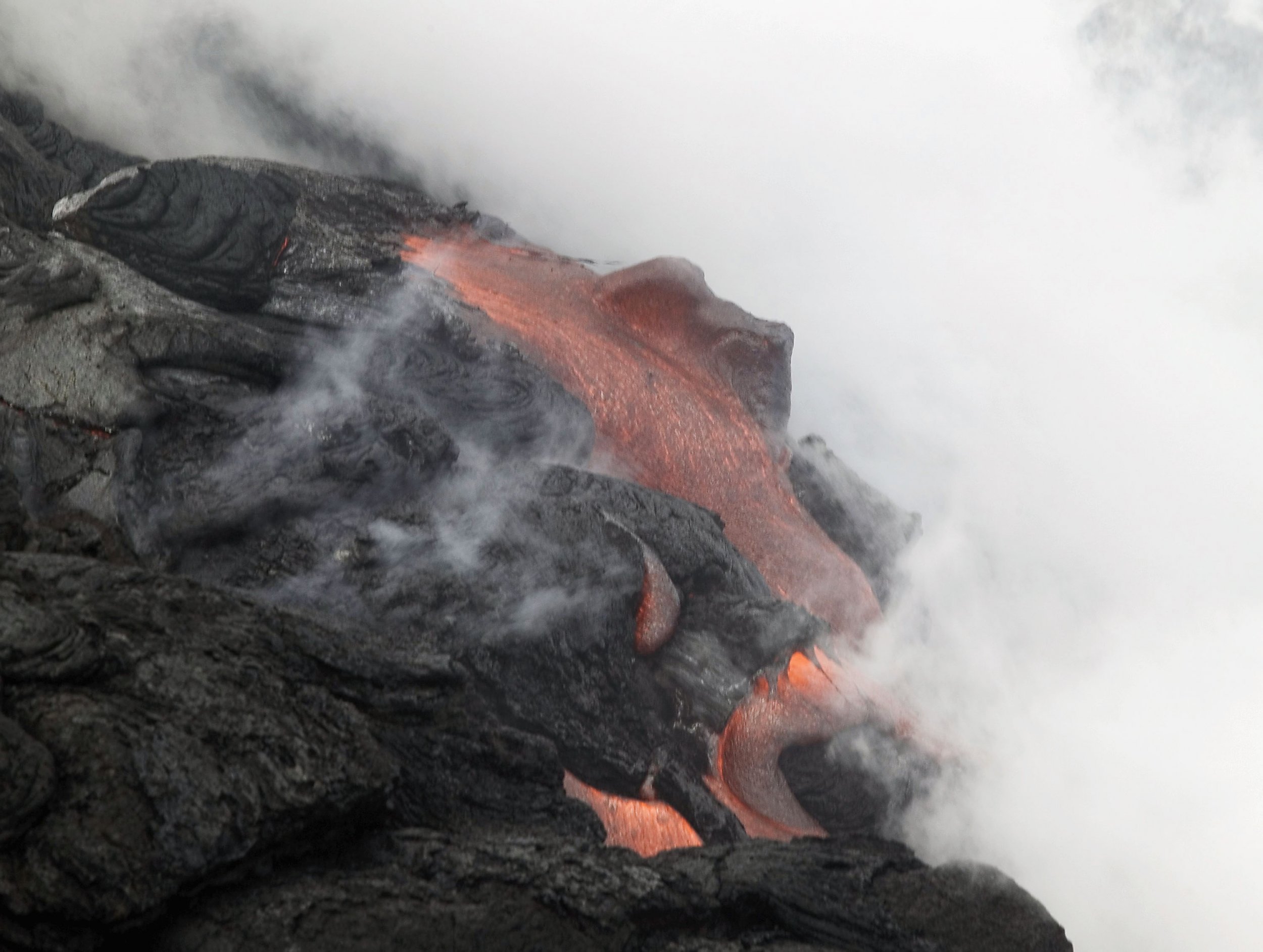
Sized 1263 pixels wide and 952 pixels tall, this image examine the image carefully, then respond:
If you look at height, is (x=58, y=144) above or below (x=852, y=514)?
below

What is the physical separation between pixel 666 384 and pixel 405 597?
133 inches

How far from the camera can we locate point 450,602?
15.7 ft

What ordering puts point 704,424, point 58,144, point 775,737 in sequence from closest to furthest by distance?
point 775,737
point 704,424
point 58,144

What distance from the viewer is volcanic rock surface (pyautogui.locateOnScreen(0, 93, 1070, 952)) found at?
2693mm

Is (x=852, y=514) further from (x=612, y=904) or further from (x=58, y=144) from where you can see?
(x=58, y=144)

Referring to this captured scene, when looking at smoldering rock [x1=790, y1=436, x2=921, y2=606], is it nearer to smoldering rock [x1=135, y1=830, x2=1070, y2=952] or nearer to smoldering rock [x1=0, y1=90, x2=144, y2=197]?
smoldering rock [x1=135, y1=830, x2=1070, y2=952]

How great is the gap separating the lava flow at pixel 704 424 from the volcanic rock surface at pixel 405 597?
0.03 metres

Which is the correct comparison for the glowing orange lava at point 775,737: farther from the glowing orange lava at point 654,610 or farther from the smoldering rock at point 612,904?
the smoldering rock at point 612,904

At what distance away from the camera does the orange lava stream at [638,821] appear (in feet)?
14.9

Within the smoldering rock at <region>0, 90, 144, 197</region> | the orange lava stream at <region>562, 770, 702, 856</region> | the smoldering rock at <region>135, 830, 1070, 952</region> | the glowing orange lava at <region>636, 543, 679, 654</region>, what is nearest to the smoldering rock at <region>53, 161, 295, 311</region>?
the smoldering rock at <region>0, 90, 144, 197</region>

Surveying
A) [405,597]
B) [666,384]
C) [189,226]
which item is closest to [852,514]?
[666,384]

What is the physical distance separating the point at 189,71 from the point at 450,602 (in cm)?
778

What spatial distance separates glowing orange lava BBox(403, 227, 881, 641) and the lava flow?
12mm

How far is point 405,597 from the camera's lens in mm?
4723
